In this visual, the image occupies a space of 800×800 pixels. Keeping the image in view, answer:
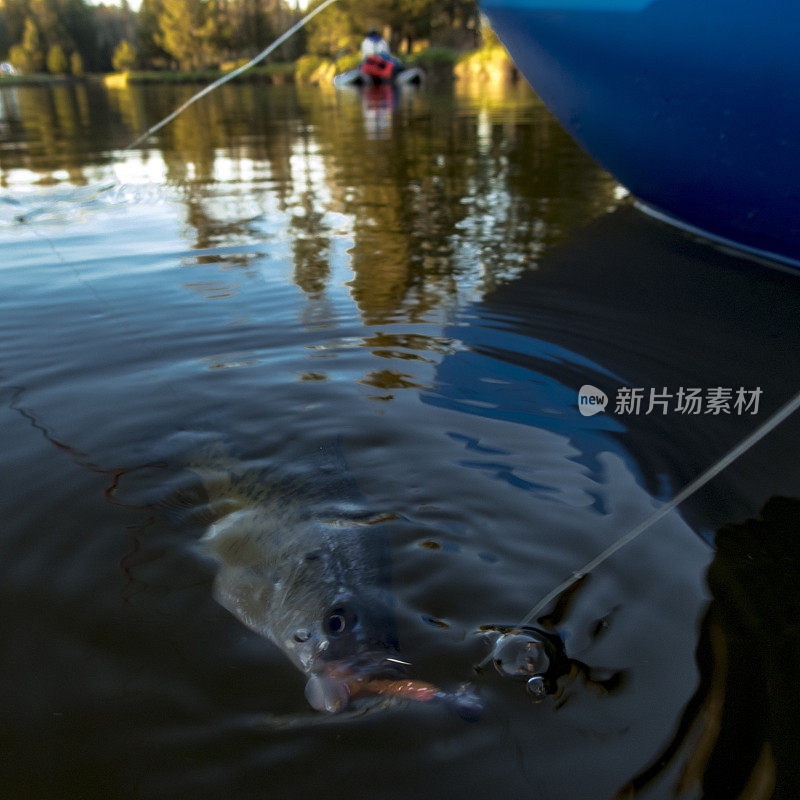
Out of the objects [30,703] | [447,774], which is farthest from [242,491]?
Answer: [447,774]

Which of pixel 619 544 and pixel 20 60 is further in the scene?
pixel 20 60

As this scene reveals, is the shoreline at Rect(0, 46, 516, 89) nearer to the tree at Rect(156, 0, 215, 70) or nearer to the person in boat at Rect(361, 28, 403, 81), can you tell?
the person in boat at Rect(361, 28, 403, 81)

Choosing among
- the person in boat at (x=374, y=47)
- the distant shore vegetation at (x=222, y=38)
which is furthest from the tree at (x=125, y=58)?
the person in boat at (x=374, y=47)

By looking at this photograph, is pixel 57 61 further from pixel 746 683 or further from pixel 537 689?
pixel 746 683

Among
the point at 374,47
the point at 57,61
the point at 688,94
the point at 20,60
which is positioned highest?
→ the point at 20,60

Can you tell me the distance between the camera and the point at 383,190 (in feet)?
26.7

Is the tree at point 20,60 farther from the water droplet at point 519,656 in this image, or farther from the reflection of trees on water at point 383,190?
the water droplet at point 519,656

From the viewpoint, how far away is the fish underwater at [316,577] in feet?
5.63

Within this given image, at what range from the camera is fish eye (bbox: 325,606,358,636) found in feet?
5.81

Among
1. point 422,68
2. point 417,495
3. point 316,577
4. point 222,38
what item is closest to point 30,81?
point 222,38

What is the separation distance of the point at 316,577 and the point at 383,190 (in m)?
6.88

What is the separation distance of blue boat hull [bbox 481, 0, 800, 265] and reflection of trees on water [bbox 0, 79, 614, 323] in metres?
1.10

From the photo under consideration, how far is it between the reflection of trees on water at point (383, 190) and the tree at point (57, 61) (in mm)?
84758

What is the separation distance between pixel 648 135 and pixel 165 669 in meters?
4.64
